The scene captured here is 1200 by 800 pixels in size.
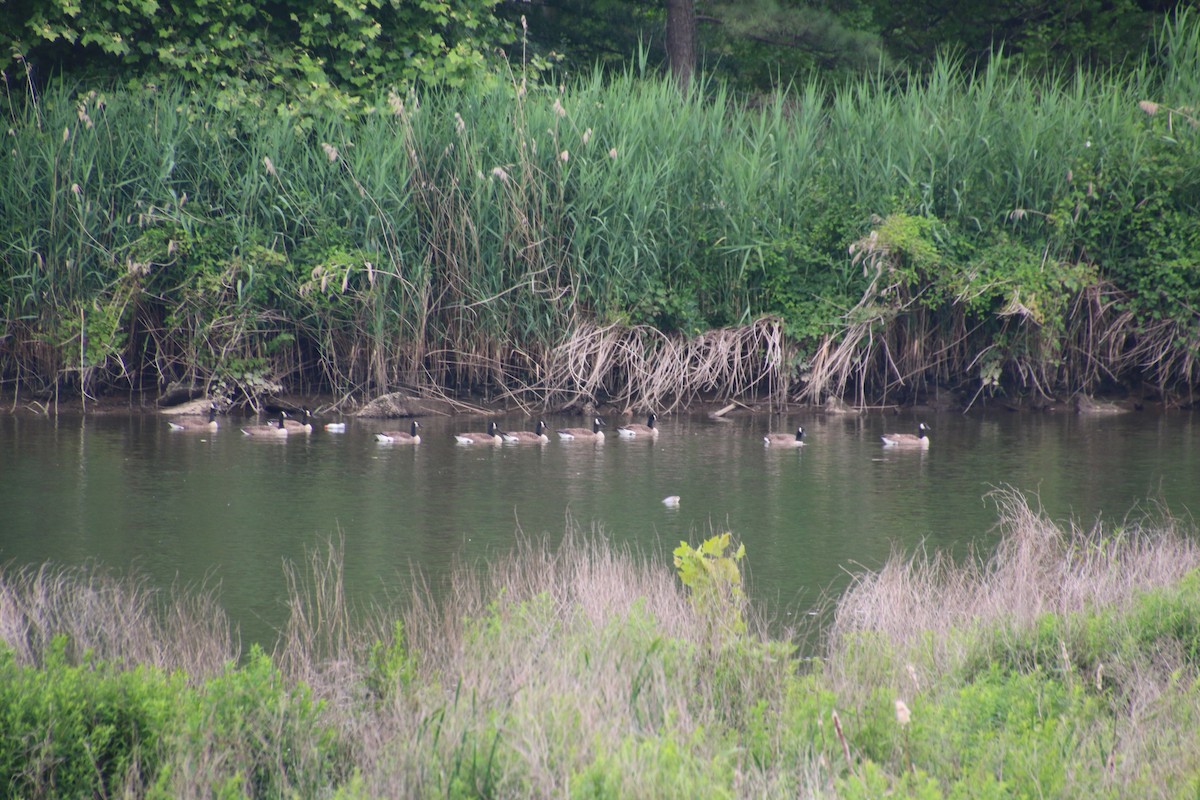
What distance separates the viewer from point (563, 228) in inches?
659

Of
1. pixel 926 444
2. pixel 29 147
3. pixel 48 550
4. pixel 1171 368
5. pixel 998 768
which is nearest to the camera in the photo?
pixel 998 768

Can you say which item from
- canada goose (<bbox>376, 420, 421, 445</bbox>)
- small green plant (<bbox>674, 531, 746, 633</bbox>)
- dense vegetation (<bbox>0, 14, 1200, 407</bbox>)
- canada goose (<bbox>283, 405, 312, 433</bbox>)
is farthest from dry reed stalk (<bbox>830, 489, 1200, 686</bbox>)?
canada goose (<bbox>283, 405, 312, 433</bbox>)

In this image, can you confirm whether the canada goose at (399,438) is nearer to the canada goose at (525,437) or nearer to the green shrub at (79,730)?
the canada goose at (525,437)

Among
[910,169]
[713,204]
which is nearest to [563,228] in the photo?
[713,204]

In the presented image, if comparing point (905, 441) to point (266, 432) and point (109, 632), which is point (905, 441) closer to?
point (266, 432)

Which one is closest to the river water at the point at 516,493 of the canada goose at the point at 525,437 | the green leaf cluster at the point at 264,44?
the canada goose at the point at 525,437

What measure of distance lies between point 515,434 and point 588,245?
3.58m

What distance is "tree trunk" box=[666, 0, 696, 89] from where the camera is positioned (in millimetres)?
23127

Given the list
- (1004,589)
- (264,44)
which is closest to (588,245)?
(264,44)

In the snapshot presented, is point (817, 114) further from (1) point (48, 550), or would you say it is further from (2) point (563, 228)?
(1) point (48, 550)

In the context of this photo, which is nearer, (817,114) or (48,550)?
(48,550)

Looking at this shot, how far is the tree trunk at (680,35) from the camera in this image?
23.1 metres

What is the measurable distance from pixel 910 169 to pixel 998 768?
13259mm

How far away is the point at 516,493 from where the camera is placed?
11.4 metres
